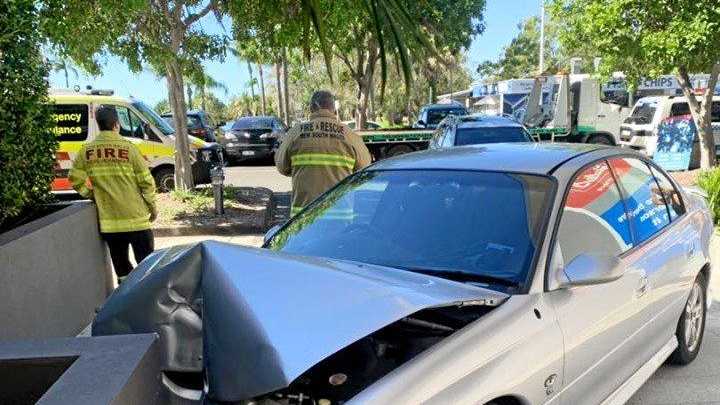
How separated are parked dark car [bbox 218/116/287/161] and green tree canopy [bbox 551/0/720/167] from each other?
32.9 feet

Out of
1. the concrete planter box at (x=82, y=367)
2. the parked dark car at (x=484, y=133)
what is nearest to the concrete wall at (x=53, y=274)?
the concrete planter box at (x=82, y=367)

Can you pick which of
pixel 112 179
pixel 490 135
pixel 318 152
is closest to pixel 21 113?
pixel 112 179

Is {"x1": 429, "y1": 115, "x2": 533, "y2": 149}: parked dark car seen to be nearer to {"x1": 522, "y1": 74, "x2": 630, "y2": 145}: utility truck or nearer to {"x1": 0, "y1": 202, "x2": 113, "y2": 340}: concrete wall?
{"x1": 0, "y1": 202, "x2": 113, "y2": 340}: concrete wall

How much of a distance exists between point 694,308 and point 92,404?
13.1 ft

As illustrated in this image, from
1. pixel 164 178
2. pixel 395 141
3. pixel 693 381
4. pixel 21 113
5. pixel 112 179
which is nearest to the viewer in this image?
pixel 693 381

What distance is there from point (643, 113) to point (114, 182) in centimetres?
1649

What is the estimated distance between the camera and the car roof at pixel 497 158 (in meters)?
3.28

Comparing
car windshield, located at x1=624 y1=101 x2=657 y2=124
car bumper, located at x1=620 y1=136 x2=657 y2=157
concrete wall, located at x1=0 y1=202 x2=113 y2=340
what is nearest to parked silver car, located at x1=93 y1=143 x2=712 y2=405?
concrete wall, located at x1=0 y1=202 x2=113 y2=340

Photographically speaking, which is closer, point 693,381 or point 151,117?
point 693,381

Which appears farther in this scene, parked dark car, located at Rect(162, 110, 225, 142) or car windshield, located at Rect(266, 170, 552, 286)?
parked dark car, located at Rect(162, 110, 225, 142)

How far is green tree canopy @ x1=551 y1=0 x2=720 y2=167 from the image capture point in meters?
10.3

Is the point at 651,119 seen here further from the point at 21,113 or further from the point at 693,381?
the point at 21,113

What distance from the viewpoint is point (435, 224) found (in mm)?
3117

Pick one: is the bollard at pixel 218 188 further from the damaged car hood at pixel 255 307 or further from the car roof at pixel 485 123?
the damaged car hood at pixel 255 307
